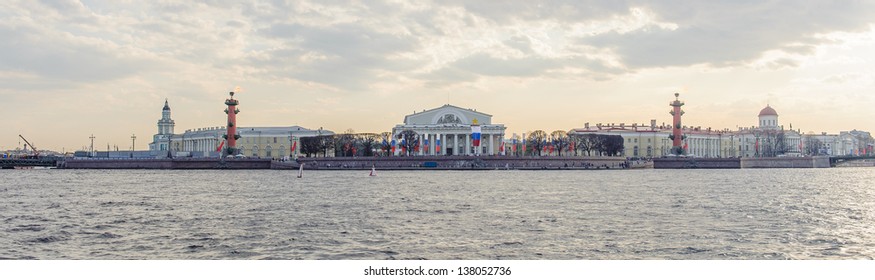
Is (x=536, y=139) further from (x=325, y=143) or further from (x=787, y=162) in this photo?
(x=787, y=162)

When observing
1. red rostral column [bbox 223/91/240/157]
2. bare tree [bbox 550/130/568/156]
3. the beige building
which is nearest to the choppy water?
red rostral column [bbox 223/91/240/157]

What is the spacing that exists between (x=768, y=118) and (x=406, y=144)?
6289 centimetres

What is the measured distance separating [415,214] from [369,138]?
247 feet

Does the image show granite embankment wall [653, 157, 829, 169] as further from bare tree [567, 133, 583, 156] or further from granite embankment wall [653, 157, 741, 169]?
bare tree [567, 133, 583, 156]

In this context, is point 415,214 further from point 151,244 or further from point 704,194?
point 704,194

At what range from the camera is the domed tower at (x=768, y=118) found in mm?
130750

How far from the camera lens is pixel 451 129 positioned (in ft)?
330

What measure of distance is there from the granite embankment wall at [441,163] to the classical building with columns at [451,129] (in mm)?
23875

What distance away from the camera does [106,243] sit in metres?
15.7

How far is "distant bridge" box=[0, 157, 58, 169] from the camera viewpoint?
76.5 metres

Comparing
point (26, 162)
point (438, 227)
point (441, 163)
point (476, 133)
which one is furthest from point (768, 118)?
point (438, 227)

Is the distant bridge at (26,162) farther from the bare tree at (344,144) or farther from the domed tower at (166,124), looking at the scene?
the domed tower at (166,124)

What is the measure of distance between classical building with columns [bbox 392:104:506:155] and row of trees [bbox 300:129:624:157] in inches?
121
